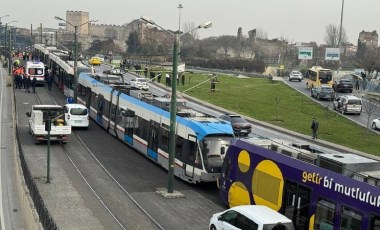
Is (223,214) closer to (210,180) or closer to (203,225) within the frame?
(203,225)

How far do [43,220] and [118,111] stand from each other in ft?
61.1

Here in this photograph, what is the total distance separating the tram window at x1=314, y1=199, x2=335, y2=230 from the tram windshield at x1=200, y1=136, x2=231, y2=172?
769 centimetres

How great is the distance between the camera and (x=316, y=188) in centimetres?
1542

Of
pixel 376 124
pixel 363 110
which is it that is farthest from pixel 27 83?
pixel 376 124

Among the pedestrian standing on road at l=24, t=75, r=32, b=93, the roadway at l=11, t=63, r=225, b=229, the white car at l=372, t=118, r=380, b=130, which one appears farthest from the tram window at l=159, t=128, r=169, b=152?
the pedestrian standing on road at l=24, t=75, r=32, b=93

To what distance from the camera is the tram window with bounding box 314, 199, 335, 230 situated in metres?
14.8


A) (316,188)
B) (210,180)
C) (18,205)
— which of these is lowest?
(18,205)

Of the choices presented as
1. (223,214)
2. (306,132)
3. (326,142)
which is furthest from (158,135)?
(306,132)

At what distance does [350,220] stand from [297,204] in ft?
7.88

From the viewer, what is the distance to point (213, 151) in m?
22.9

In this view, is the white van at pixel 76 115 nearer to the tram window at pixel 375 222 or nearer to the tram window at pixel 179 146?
the tram window at pixel 179 146

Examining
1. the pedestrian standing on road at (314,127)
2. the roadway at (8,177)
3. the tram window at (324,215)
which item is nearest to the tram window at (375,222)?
the tram window at (324,215)

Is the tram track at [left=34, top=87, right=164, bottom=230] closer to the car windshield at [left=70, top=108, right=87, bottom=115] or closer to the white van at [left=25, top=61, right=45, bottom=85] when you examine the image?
the car windshield at [left=70, top=108, right=87, bottom=115]

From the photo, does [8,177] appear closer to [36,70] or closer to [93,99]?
[93,99]
